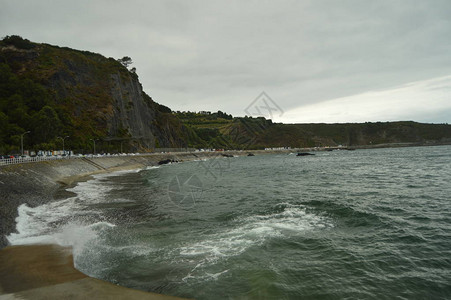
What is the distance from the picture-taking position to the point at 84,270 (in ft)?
34.4

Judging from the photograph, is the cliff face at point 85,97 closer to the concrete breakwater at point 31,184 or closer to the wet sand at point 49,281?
the concrete breakwater at point 31,184

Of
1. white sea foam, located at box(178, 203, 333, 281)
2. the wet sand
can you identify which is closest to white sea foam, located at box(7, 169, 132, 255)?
the wet sand

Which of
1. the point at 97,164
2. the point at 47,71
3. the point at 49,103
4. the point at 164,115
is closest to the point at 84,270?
the point at 97,164

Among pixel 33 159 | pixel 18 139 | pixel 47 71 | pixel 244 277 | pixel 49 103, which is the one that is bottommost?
pixel 244 277

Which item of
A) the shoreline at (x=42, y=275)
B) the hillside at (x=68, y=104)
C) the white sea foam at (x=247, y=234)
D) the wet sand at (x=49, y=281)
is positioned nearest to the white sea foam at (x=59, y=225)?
the shoreline at (x=42, y=275)

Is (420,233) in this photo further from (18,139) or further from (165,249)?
(18,139)

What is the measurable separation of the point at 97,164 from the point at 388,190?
59.9m

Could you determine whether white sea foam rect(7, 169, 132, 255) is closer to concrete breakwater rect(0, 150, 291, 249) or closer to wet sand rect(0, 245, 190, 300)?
concrete breakwater rect(0, 150, 291, 249)

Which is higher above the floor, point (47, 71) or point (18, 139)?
point (47, 71)

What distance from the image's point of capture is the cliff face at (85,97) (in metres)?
87.0

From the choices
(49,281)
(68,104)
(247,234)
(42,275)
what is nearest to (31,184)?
(42,275)

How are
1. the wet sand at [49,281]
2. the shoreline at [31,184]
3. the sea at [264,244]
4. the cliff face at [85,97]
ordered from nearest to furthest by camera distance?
1. the wet sand at [49,281]
2. the sea at [264,244]
3. the shoreline at [31,184]
4. the cliff face at [85,97]

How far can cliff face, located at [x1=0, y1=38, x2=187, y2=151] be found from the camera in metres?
87.0

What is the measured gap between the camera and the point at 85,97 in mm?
98625
